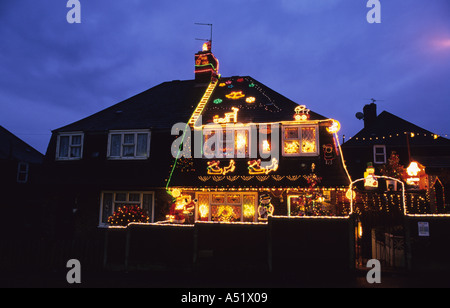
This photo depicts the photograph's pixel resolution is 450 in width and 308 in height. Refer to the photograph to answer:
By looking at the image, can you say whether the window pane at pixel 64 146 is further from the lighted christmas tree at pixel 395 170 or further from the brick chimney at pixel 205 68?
the lighted christmas tree at pixel 395 170

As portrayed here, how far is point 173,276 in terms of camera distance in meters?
8.90

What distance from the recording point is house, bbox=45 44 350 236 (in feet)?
45.3

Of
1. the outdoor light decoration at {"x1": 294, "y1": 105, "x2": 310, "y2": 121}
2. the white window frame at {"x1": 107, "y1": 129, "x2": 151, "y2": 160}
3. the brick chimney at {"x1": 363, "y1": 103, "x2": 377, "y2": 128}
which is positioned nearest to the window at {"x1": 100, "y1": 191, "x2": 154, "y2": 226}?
the white window frame at {"x1": 107, "y1": 129, "x2": 151, "y2": 160}

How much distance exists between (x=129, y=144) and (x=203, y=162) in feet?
14.0

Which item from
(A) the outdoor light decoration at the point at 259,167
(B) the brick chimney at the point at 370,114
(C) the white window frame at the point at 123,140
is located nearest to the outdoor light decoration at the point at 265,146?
(A) the outdoor light decoration at the point at 259,167

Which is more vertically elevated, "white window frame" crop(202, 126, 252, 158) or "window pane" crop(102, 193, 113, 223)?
"white window frame" crop(202, 126, 252, 158)

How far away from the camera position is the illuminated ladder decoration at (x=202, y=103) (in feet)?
51.6

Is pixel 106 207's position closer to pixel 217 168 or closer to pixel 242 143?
pixel 217 168

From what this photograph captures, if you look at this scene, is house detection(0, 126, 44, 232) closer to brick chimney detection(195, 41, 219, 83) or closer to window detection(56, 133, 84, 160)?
window detection(56, 133, 84, 160)

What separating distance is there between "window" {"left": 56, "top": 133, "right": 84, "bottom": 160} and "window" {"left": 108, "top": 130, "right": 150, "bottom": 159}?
1879 mm

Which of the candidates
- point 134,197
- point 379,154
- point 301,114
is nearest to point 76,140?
point 134,197
